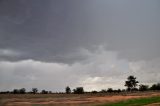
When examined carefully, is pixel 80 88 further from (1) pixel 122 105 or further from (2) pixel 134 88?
(1) pixel 122 105

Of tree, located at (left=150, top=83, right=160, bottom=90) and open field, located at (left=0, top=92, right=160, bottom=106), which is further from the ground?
tree, located at (left=150, top=83, right=160, bottom=90)

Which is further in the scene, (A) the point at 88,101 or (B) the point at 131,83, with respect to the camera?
(B) the point at 131,83

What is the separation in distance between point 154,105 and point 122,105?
609 centimetres

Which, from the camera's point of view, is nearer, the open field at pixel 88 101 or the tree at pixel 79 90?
the open field at pixel 88 101

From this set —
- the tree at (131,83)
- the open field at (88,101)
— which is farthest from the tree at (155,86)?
the open field at (88,101)

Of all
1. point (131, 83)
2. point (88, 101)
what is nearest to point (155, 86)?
point (131, 83)

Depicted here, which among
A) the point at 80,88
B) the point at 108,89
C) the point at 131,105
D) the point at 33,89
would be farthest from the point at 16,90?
the point at 131,105

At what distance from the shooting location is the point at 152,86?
397 feet

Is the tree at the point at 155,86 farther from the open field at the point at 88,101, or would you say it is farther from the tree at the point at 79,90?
the open field at the point at 88,101

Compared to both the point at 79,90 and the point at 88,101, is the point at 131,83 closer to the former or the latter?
the point at 79,90

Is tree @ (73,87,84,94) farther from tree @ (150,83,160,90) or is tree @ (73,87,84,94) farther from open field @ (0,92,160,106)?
open field @ (0,92,160,106)

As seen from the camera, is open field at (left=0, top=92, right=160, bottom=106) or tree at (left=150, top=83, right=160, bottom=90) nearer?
open field at (left=0, top=92, right=160, bottom=106)

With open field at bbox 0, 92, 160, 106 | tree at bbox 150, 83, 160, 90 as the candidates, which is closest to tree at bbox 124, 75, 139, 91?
tree at bbox 150, 83, 160, 90

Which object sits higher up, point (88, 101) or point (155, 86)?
point (155, 86)
